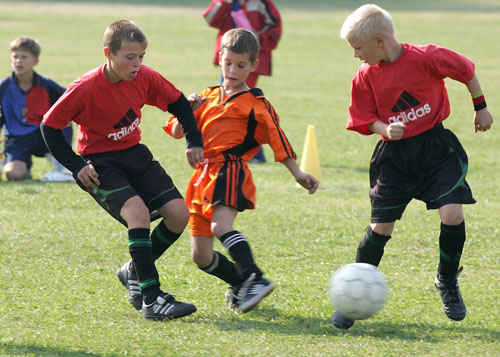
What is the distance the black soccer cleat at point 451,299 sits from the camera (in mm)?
4695

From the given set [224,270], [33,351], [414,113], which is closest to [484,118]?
[414,113]

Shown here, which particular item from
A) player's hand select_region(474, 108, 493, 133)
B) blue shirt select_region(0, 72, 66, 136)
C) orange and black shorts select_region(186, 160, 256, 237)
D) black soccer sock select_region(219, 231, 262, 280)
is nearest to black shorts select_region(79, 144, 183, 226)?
orange and black shorts select_region(186, 160, 256, 237)

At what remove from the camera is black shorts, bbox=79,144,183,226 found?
186 inches

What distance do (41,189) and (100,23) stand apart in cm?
2677

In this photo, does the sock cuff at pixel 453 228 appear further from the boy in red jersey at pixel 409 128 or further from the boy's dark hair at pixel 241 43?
the boy's dark hair at pixel 241 43

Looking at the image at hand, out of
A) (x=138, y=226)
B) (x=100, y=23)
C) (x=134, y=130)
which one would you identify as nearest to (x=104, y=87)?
(x=134, y=130)

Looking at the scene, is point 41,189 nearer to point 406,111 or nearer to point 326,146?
point 326,146

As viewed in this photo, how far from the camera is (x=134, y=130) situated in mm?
4891

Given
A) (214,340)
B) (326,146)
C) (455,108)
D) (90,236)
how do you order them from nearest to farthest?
(214,340) < (90,236) < (326,146) < (455,108)

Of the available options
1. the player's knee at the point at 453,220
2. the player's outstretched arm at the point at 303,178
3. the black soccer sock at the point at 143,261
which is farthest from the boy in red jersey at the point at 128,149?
the player's knee at the point at 453,220

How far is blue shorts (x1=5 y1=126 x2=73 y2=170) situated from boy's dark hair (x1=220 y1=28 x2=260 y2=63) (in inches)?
180

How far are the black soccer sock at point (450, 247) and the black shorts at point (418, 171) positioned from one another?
0.16m

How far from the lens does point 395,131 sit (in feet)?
14.7

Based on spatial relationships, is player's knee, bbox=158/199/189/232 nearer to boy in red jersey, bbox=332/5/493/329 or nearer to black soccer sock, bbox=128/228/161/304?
black soccer sock, bbox=128/228/161/304
